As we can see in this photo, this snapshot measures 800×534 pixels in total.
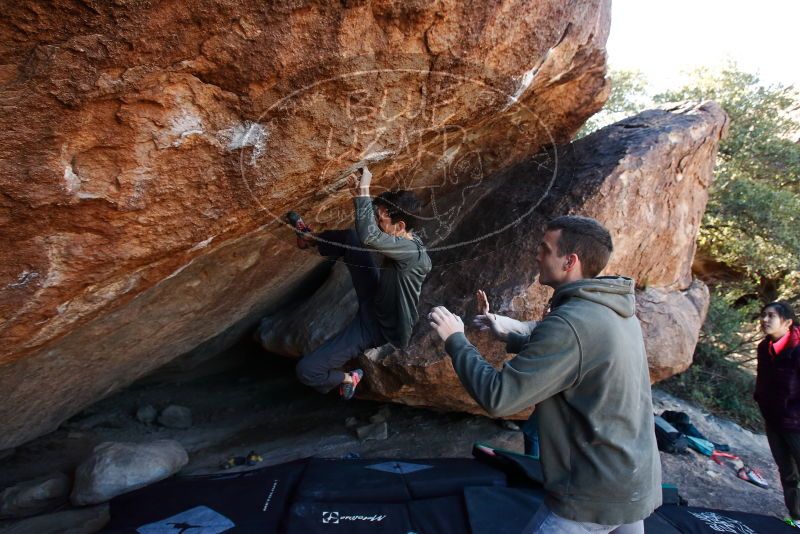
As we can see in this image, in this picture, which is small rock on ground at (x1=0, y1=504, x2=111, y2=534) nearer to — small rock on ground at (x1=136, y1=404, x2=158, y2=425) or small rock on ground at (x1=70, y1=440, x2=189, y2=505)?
small rock on ground at (x1=70, y1=440, x2=189, y2=505)

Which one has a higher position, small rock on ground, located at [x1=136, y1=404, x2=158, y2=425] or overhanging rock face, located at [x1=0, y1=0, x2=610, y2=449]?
overhanging rock face, located at [x1=0, y1=0, x2=610, y2=449]

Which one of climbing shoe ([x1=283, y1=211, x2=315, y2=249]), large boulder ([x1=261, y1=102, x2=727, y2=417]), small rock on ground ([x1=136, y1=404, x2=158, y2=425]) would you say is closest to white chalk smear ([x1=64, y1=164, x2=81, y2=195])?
climbing shoe ([x1=283, y1=211, x2=315, y2=249])

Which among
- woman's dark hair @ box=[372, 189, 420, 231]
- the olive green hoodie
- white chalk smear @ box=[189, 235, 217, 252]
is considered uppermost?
woman's dark hair @ box=[372, 189, 420, 231]

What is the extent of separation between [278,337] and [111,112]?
3.55 meters

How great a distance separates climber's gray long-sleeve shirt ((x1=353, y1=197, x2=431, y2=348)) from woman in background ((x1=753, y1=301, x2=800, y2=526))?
107 inches

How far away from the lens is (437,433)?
4.79 meters

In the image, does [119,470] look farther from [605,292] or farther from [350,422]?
[605,292]

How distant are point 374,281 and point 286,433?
239 cm

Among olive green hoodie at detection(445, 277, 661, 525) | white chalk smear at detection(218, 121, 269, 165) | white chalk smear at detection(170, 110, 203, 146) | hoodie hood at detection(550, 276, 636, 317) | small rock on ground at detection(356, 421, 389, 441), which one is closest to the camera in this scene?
olive green hoodie at detection(445, 277, 661, 525)

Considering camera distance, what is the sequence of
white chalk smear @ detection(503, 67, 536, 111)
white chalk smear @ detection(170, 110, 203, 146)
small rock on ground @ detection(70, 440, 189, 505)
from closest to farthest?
white chalk smear @ detection(170, 110, 203, 146) → white chalk smear @ detection(503, 67, 536, 111) → small rock on ground @ detection(70, 440, 189, 505)

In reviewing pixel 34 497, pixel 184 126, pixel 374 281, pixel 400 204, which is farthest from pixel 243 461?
pixel 184 126

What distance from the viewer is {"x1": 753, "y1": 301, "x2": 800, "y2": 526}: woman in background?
369cm

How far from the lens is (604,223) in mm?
4027

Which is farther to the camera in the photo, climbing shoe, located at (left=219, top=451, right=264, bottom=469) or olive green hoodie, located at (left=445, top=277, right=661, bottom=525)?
climbing shoe, located at (left=219, top=451, right=264, bottom=469)
